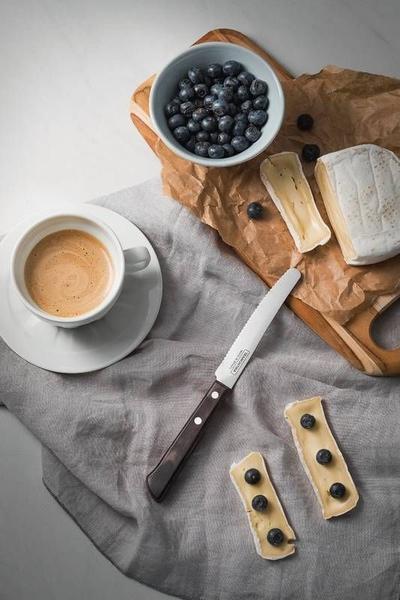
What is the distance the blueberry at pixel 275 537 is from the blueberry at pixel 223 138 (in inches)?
32.7

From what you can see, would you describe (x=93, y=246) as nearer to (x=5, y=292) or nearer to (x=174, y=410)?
(x=5, y=292)

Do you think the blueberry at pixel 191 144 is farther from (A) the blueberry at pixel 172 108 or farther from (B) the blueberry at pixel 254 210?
(B) the blueberry at pixel 254 210

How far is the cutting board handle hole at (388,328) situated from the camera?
6.48ft

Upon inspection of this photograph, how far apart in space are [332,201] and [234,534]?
0.76 meters

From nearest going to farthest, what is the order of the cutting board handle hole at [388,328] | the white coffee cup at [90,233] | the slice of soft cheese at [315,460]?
1. the white coffee cup at [90,233]
2. the slice of soft cheese at [315,460]
3. the cutting board handle hole at [388,328]

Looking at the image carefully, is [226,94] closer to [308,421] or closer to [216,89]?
[216,89]

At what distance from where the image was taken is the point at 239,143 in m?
1.90

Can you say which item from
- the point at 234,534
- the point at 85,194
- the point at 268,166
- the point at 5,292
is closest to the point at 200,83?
the point at 268,166

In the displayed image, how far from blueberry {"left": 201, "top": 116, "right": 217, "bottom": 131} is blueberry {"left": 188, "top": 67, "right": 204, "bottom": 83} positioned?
92 millimetres

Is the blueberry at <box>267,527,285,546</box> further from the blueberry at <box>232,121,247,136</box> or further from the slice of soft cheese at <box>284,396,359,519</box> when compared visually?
the blueberry at <box>232,121,247,136</box>

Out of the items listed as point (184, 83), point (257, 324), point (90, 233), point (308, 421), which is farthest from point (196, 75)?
point (308, 421)

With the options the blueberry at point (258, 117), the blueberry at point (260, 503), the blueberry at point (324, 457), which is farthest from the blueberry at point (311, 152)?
the blueberry at point (260, 503)

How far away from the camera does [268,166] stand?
1954mm

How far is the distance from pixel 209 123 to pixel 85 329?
0.52 m
